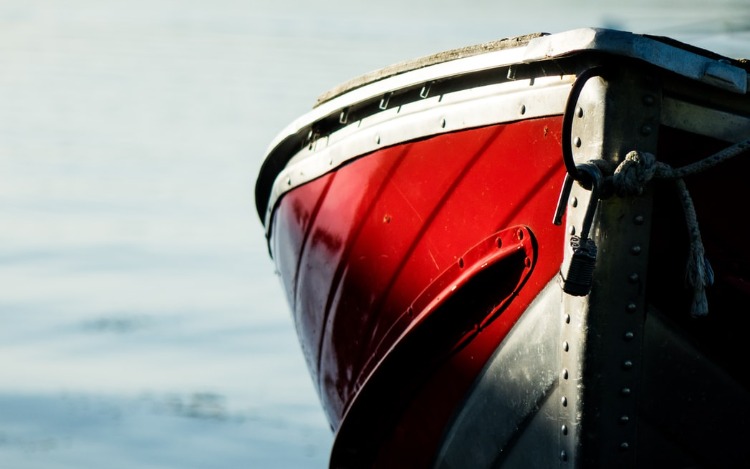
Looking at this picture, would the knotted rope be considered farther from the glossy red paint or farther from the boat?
the glossy red paint

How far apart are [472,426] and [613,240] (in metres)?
0.59

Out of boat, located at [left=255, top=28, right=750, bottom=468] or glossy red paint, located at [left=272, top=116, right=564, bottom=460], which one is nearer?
boat, located at [left=255, top=28, right=750, bottom=468]

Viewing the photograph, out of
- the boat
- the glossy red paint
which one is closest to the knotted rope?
the boat

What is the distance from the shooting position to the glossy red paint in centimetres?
252

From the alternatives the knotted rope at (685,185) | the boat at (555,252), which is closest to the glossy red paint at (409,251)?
the boat at (555,252)

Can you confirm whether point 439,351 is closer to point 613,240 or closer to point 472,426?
point 472,426

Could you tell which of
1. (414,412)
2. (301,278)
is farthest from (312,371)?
(414,412)

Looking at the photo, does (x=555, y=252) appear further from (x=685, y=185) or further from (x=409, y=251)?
(x=409, y=251)

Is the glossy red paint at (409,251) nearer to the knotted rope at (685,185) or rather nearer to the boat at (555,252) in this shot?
the boat at (555,252)

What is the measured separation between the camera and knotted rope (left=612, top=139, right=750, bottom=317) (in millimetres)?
2291

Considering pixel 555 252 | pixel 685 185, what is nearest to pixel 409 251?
pixel 555 252

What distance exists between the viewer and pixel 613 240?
236 centimetres

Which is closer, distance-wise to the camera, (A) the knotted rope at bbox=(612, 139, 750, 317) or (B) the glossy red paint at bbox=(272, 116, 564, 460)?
(A) the knotted rope at bbox=(612, 139, 750, 317)

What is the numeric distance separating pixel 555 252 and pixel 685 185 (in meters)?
0.29
